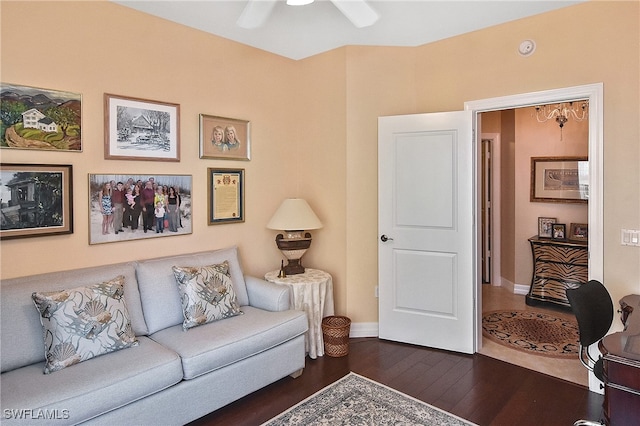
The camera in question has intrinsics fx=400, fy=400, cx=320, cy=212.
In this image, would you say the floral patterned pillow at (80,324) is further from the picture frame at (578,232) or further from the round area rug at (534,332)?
the picture frame at (578,232)

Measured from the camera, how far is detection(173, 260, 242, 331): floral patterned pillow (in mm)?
2676

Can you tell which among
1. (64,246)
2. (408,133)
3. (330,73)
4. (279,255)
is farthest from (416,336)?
(64,246)

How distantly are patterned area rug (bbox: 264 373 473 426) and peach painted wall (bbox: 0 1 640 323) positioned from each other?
1137 mm

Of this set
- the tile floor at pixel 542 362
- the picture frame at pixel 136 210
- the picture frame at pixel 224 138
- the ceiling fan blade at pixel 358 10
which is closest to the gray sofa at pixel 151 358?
the picture frame at pixel 136 210

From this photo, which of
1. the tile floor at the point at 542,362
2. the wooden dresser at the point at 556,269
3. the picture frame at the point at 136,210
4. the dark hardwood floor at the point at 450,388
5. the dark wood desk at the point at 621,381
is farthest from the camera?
the wooden dresser at the point at 556,269

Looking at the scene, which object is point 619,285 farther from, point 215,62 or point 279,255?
point 215,62

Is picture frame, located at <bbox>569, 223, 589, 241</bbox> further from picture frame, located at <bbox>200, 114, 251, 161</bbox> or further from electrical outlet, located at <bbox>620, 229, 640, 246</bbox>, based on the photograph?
picture frame, located at <bbox>200, 114, 251, 161</bbox>

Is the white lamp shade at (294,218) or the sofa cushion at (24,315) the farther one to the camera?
the white lamp shade at (294,218)

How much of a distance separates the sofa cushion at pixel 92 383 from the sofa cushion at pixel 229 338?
0.10 metres

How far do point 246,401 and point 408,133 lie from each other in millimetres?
2497

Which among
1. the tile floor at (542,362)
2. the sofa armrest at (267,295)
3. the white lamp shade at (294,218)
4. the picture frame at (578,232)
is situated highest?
the white lamp shade at (294,218)

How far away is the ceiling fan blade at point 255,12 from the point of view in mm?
2316

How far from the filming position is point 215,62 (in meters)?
3.37

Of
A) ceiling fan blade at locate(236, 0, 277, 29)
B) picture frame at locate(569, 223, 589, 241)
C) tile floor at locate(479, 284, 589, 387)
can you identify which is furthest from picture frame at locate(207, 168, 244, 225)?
picture frame at locate(569, 223, 589, 241)
